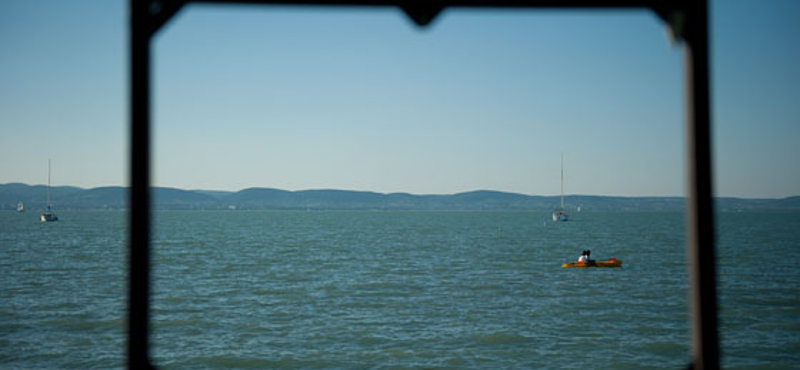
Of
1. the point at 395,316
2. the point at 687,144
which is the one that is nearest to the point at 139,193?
the point at 687,144

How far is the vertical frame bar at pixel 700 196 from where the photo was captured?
341cm

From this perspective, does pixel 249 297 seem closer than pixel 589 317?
No

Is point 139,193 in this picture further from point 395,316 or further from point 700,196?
point 395,316

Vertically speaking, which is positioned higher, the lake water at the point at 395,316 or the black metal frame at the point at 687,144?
the black metal frame at the point at 687,144

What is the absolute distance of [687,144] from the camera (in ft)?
11.6

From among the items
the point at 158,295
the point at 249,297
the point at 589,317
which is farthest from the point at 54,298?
the point at 589,317

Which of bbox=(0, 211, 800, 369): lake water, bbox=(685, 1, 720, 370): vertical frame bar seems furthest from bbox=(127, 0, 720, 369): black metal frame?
bbox=(0, 211, 800, 369): lake water

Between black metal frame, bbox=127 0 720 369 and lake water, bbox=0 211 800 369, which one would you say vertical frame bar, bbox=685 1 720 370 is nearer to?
black metal frame, bbox=127 0 720 369

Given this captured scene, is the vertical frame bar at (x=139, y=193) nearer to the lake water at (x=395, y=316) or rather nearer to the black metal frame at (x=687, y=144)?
the black metal frame at (x=687, y=144)

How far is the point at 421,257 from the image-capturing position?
49094 mm

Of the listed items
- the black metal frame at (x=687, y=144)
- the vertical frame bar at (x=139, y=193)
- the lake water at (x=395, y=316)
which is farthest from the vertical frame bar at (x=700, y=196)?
the lake water at (x=395, y=316)

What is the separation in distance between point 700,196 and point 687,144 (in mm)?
→ 320

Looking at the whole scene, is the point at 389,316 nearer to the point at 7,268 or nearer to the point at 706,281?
the point at 706,281

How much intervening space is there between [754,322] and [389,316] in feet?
44.1
